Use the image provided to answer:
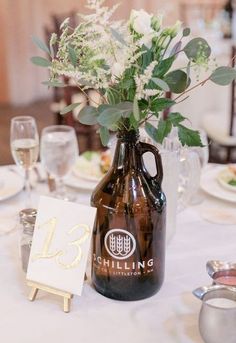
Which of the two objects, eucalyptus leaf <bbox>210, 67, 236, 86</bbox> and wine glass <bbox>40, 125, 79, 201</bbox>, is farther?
wine glass <bbox>40, 125, 79, 201</bbox>

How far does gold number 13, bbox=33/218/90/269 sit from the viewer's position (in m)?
0.90

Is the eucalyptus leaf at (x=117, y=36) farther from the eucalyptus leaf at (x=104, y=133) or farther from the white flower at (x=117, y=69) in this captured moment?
the eucalyptus leaf at (x=104, y=133)

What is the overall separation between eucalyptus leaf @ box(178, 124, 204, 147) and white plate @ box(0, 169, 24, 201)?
26.5 inches

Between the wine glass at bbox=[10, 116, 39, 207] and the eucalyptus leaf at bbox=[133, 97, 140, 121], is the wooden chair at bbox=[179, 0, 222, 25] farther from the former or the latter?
the eucalyptus leaf at bbox=[133, 97, 140, 121]

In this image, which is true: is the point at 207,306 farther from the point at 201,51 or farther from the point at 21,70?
the point at 21,70

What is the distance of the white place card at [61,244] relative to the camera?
35.4 inches

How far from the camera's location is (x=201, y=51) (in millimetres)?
847

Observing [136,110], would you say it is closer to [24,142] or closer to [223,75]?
[223,75]

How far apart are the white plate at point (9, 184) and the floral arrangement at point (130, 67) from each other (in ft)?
1.98

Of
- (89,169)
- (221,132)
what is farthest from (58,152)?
(221,132)

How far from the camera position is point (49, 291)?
0.92 meters

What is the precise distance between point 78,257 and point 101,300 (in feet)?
0.32

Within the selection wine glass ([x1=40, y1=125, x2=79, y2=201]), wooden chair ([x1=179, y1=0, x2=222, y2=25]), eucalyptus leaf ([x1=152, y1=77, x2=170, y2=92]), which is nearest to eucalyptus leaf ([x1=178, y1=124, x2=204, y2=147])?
eucalyptus leaf ([x1=152, y1=77, x2=170, y2=92])

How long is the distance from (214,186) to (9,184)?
1.90 feet
